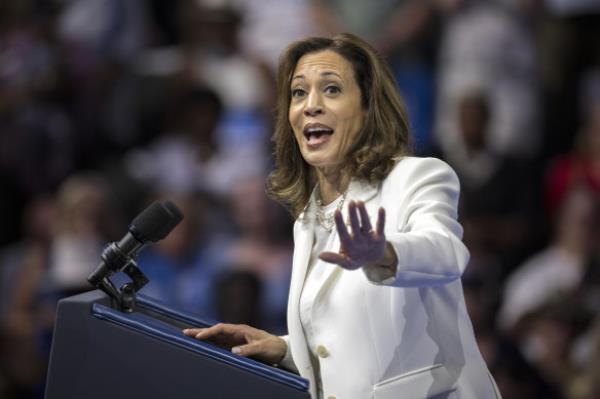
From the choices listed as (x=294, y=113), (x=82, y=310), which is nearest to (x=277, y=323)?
(x=294, y=113)

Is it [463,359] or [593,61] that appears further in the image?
[593,61]

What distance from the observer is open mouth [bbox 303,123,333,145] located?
7.73 feet

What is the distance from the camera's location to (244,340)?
237 cm

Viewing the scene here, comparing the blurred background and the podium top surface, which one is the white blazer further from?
the blurred background

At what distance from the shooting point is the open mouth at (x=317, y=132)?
2355 mm

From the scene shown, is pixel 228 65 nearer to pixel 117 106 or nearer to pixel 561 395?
pixel 117 106

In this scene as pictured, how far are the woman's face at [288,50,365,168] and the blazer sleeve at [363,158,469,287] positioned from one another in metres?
0.15

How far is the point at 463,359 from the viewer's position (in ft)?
7.28

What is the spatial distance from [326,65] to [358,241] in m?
0.64

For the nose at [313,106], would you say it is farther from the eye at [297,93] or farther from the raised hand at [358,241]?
the raised hand at [358,241]

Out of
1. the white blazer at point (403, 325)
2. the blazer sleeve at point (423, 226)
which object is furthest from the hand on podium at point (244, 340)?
the blazer sleeve at point (423, 226)

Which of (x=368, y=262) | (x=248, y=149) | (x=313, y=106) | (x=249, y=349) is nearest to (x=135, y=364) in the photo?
(x=249, y=349)

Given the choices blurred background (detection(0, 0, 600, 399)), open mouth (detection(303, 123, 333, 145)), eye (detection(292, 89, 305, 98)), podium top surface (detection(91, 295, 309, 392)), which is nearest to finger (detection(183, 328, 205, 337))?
podium top surface (detection(91, 295, 309, 392))

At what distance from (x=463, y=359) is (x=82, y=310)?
0.79 meters
